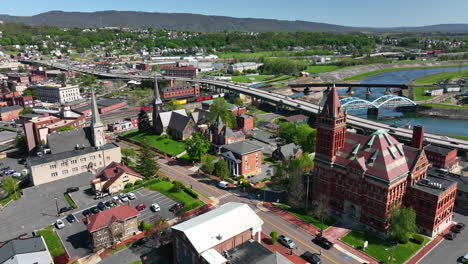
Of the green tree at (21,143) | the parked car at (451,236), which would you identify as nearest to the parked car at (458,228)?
the parked car at (451,236)

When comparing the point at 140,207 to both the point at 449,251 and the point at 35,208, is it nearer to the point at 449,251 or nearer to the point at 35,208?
the point at 35,208

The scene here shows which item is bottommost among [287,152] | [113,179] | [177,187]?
[177,187]

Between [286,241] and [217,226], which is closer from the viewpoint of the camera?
[217,226]

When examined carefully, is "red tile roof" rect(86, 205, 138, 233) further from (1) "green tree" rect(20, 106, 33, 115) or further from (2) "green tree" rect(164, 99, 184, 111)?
(1) "green tree" rect(20, 106, 33, 115)

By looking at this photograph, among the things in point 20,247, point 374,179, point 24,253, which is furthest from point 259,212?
point 20,247

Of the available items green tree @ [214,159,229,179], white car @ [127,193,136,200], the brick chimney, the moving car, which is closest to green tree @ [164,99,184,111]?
green tree @ [214,159,229,179]

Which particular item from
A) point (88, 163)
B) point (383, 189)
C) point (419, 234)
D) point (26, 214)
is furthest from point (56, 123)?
point (419, 234)

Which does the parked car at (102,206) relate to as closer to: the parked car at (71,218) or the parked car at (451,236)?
the parked car at (71,218)
